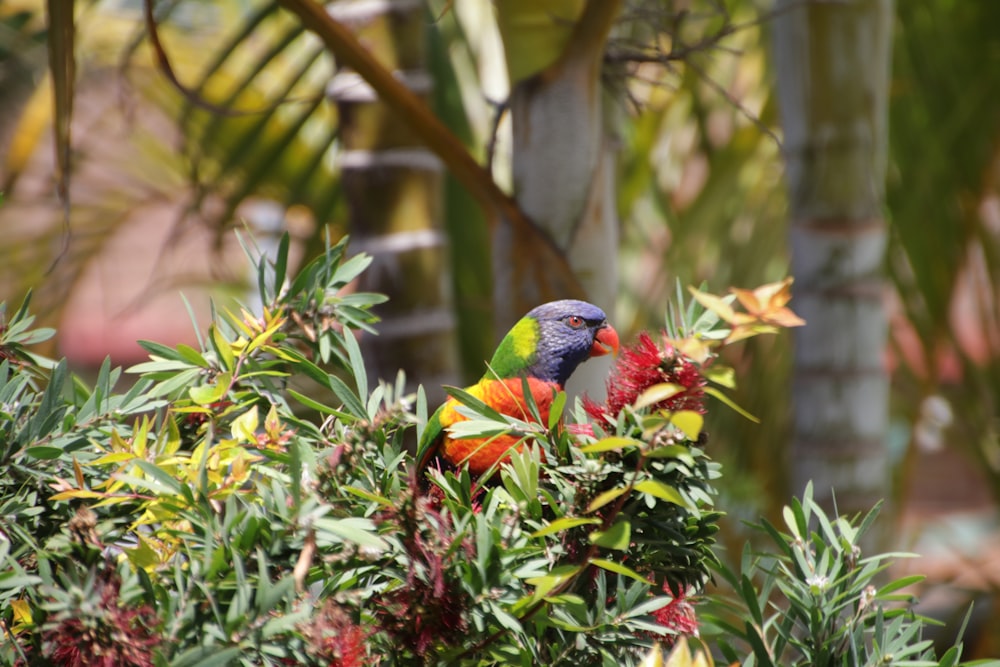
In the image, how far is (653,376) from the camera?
15.2 inches

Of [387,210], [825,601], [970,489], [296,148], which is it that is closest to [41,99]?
[296,148]

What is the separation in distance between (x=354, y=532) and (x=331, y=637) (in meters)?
0.05

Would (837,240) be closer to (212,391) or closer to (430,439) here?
(430,439)

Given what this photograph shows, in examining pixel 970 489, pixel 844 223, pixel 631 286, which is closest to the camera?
pixel 844 223

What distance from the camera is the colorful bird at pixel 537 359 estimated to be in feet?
2.32

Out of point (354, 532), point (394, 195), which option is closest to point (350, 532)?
point (354, 532)

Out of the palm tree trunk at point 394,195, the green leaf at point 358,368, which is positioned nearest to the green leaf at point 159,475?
the green leaf at point 358,368

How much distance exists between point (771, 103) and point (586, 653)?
4.68 feet

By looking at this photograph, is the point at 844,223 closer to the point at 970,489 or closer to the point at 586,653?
the point at 586,653

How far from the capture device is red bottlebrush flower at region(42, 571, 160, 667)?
0.31 meters

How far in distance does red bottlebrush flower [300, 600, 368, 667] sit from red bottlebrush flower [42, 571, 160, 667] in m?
0.06

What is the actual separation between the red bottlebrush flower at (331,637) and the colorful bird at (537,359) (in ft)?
1.12

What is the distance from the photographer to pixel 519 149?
2.46 feet

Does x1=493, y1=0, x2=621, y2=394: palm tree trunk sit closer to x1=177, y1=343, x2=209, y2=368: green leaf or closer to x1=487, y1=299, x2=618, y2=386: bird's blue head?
x1=487, y1=299, x2=618, y2=386: bird's blue head
